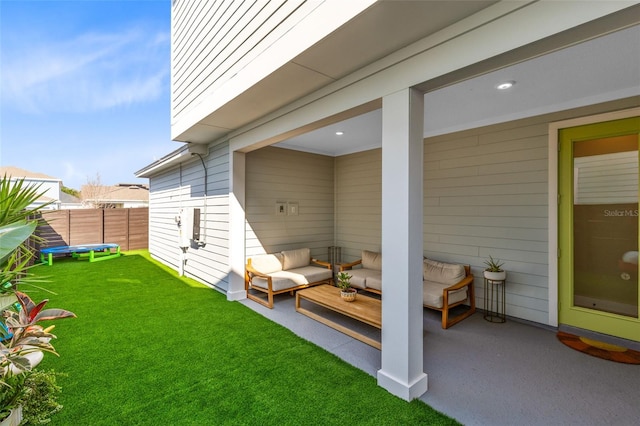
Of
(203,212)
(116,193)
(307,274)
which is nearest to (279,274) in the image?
(307,274)

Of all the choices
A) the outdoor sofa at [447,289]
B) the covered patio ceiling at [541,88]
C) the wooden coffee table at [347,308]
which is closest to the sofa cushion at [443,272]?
the outdoor sofa at [447,289]

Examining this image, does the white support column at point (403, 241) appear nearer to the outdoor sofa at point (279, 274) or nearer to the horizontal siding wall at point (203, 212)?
the outdoor sofa at point (279, 274)

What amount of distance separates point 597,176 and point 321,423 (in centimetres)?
416

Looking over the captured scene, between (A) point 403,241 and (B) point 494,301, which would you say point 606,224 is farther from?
(A) point 403,241

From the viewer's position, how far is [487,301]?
4.16 meters

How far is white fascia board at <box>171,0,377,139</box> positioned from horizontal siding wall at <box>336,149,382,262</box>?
3.29 m

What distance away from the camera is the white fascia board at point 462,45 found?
59.6 inches

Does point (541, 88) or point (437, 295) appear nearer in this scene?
point (541, 88)

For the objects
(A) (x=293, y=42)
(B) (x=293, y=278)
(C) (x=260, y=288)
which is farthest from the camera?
(B) (x=293, y=278)

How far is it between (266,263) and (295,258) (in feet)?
2.20

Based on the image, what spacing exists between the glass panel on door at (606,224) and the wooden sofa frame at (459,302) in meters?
1.17

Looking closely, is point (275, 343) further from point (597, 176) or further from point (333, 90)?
point (597, 176)

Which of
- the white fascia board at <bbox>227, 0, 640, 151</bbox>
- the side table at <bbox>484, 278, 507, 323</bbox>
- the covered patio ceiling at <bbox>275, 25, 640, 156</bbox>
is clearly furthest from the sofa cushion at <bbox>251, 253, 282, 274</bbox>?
the side table at <bbox>484, 278, 507, 323</bbox>

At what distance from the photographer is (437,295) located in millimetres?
3777
